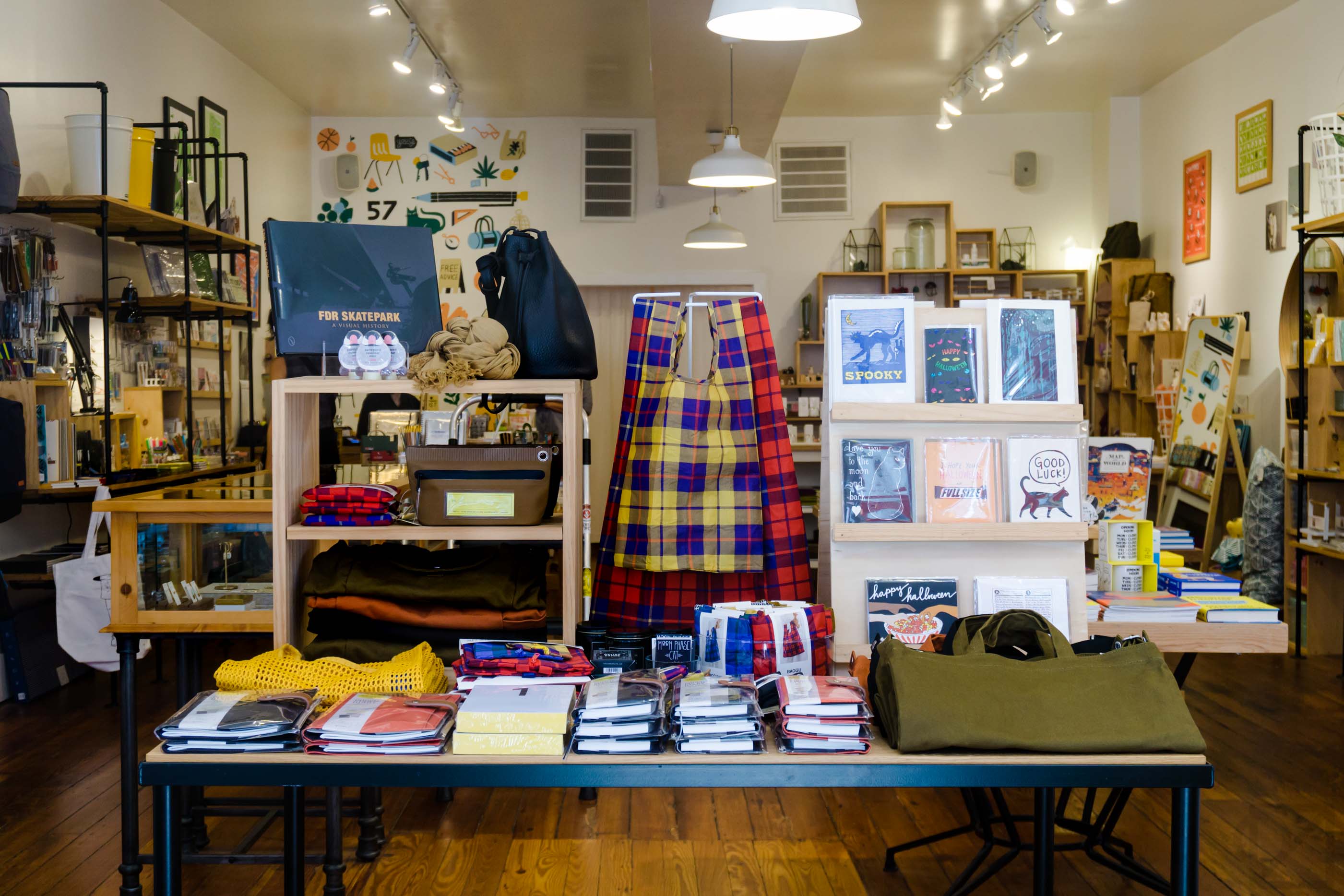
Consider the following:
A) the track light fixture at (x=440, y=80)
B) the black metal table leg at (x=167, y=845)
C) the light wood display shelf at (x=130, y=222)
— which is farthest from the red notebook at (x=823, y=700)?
the track light fixture at (x=440, y=80)

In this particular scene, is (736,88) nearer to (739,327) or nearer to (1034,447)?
(739,327)

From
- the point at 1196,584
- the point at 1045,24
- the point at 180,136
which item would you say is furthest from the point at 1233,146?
the point at 180,136

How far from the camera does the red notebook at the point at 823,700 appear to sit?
5.87ft

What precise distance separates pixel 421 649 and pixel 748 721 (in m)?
0.72

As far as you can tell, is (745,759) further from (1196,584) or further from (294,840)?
(1196,584)

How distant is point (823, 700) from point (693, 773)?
249mm

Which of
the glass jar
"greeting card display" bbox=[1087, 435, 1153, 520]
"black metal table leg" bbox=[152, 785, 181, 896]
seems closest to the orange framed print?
the glass jar

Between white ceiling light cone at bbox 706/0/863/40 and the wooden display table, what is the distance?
1353mm

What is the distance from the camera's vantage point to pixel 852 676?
6.74 ft

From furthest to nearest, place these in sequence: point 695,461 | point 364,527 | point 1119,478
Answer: point 1119,478
point 695,461
point 364,527

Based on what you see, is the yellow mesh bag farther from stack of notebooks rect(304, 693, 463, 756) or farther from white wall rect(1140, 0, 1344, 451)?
white wall rect(1140, 0, 1344, 451)

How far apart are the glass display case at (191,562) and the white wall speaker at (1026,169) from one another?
718 cm

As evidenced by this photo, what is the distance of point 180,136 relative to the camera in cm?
607

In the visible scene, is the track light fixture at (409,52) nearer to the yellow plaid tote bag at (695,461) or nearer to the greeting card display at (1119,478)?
the yellow plaid tote bag at (695,461)
